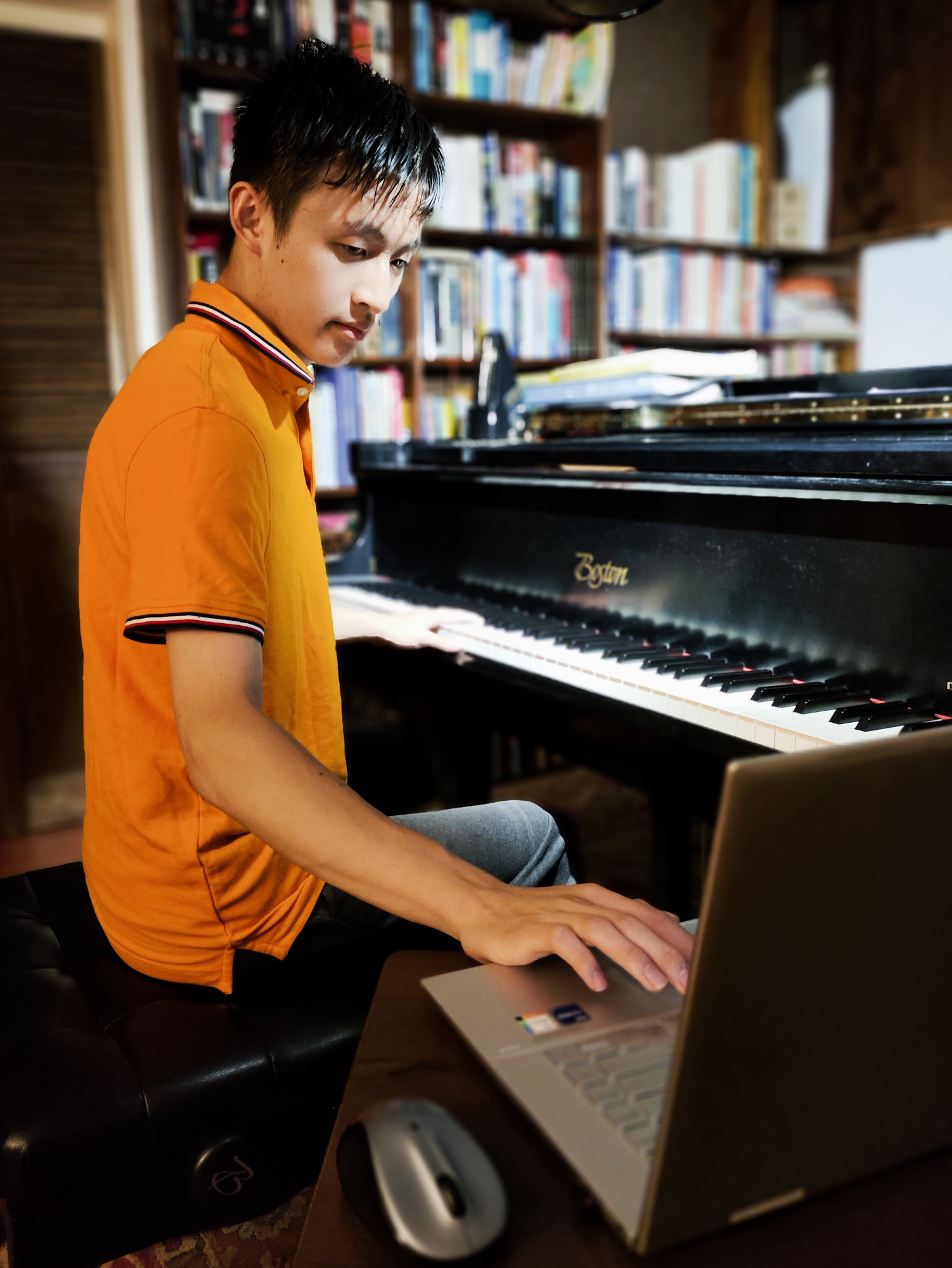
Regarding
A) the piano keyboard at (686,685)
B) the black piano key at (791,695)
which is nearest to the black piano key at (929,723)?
the piano keyboard at (686,685)

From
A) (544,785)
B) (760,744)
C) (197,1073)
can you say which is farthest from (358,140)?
(544,785)

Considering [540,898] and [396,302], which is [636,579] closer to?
[540,898]

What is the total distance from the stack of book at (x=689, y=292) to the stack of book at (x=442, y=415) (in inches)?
25.3

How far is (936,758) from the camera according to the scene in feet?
1.26

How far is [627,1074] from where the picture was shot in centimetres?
51

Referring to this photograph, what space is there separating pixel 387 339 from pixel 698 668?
2.08 metres

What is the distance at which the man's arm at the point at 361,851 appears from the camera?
609mm

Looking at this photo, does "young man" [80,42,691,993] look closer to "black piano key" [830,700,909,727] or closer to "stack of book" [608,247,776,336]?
"black piano key" [830,700,909,727]

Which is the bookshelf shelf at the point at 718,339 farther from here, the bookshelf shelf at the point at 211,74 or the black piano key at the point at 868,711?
the black piano key at the point at 868,711

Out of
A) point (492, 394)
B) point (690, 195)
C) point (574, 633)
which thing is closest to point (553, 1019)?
point (574, 633)

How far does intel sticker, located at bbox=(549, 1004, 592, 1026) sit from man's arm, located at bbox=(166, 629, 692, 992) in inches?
0.7

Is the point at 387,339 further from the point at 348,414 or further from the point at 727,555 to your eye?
the point at 727,555

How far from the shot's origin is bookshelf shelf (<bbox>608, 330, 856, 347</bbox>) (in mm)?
3514

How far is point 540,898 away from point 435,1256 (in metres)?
0.27
